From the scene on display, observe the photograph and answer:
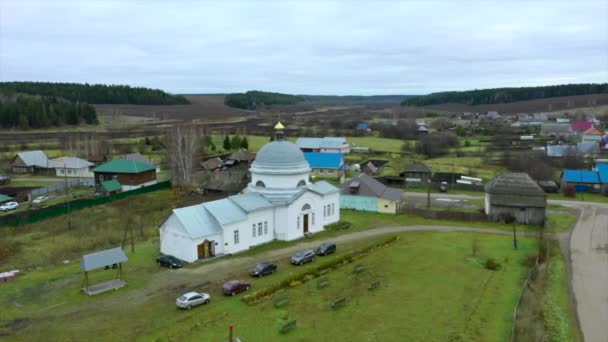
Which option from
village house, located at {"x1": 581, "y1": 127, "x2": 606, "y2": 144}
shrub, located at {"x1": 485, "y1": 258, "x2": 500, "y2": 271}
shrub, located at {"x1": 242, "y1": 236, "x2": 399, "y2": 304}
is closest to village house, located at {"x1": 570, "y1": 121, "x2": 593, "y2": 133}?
village house, located at {"x1": 581, "y1": 127, "x2": 606, "y2": 144}

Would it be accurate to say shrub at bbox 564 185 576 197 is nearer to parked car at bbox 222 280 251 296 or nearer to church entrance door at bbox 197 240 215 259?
church entrance door at bbox 197 240 215 259

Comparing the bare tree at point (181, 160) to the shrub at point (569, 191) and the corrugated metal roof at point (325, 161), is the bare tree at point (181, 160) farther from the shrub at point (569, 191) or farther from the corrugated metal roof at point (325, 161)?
the shrub at point (569, 191)

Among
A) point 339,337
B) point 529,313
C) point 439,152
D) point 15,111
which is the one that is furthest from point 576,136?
point 15,111

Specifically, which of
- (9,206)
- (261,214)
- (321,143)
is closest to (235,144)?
(321,143)

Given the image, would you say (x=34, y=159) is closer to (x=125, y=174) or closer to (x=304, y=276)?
(x=125, y=174)

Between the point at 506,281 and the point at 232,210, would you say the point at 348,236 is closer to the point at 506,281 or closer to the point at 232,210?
the point at 232,210

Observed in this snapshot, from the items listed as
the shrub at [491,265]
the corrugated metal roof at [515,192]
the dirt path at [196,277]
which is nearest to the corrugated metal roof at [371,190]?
the corrugated metal roof at [515,192]
